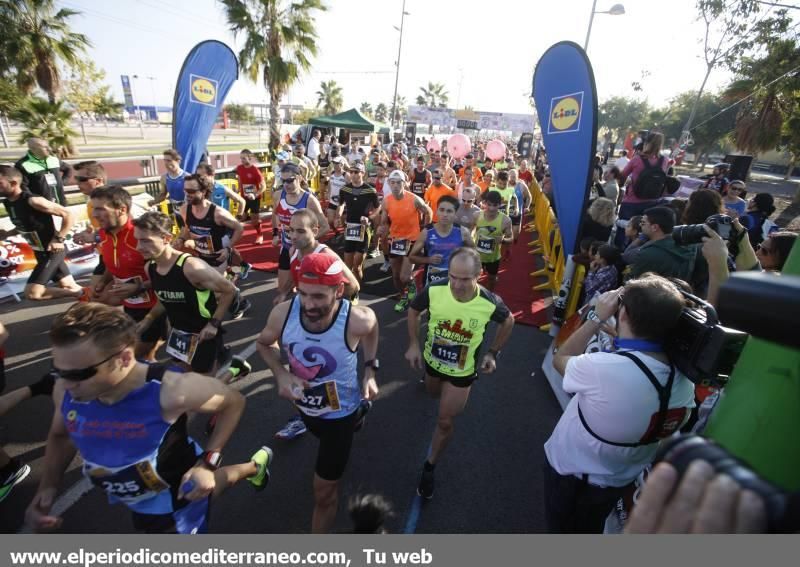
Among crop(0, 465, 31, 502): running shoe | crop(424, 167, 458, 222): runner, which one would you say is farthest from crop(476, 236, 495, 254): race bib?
crop(0, 465, 31, 502): running shoe

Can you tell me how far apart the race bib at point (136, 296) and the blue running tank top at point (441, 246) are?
10.4 ft

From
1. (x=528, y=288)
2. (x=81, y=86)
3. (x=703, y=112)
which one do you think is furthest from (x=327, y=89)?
(x=528, y=288)

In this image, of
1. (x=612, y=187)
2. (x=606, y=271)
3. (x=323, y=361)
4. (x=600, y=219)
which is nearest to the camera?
(x=323, y=361)

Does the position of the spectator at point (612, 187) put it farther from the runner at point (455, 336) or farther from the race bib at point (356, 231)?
the runner at point (455, 336)

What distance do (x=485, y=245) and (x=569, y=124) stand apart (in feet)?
6.63

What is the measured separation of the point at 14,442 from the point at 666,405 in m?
5.03

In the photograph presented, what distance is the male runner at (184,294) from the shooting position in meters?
3.21

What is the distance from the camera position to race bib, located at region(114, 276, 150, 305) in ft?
12.5

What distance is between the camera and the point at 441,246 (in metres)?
5.03

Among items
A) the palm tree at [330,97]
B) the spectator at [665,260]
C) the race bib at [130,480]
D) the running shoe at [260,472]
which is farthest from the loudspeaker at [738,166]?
the palm tree at [330,97]

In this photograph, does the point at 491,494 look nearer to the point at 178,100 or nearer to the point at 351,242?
the point at 351,242

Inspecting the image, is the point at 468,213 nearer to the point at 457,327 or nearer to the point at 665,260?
the point at 665,260

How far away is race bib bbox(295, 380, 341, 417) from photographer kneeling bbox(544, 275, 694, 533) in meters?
1.37

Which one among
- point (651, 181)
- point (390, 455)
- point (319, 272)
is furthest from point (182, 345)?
point (651, 181)
